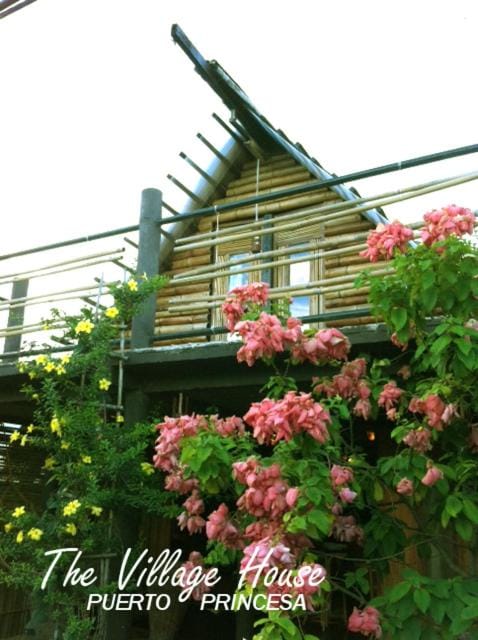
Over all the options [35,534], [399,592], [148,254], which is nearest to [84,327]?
[148,254]

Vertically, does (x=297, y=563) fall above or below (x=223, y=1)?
below

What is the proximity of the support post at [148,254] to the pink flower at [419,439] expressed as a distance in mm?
2514

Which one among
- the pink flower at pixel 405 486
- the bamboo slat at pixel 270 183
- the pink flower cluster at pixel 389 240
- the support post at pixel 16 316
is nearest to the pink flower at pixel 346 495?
the pink flower at pixel 405 486

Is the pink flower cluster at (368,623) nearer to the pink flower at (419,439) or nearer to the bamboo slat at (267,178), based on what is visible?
the pink flower at (419,439)

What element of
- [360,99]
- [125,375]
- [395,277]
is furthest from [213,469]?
[360,99]

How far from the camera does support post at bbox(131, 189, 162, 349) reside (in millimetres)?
5672

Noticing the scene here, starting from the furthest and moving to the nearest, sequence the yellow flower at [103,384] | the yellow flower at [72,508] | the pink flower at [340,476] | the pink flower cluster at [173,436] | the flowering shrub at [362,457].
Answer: the yellow flower at [103,384] → the yellow flower at [72,508] → the pink flower cluster at [173,436] → the pink flower at [340,476] → the flowering shrub at [362,457]

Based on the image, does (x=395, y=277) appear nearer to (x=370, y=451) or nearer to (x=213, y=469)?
(x=213, y=469)

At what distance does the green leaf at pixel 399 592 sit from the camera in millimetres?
3453

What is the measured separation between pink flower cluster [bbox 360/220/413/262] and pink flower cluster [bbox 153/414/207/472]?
4.43 ft

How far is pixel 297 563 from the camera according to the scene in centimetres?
355

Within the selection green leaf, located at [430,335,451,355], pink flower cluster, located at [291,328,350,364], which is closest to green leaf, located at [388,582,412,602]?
green leaf, located at [430,335,451,355]

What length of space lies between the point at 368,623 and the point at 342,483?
2.20 ft

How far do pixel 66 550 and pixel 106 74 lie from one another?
10287 mm
